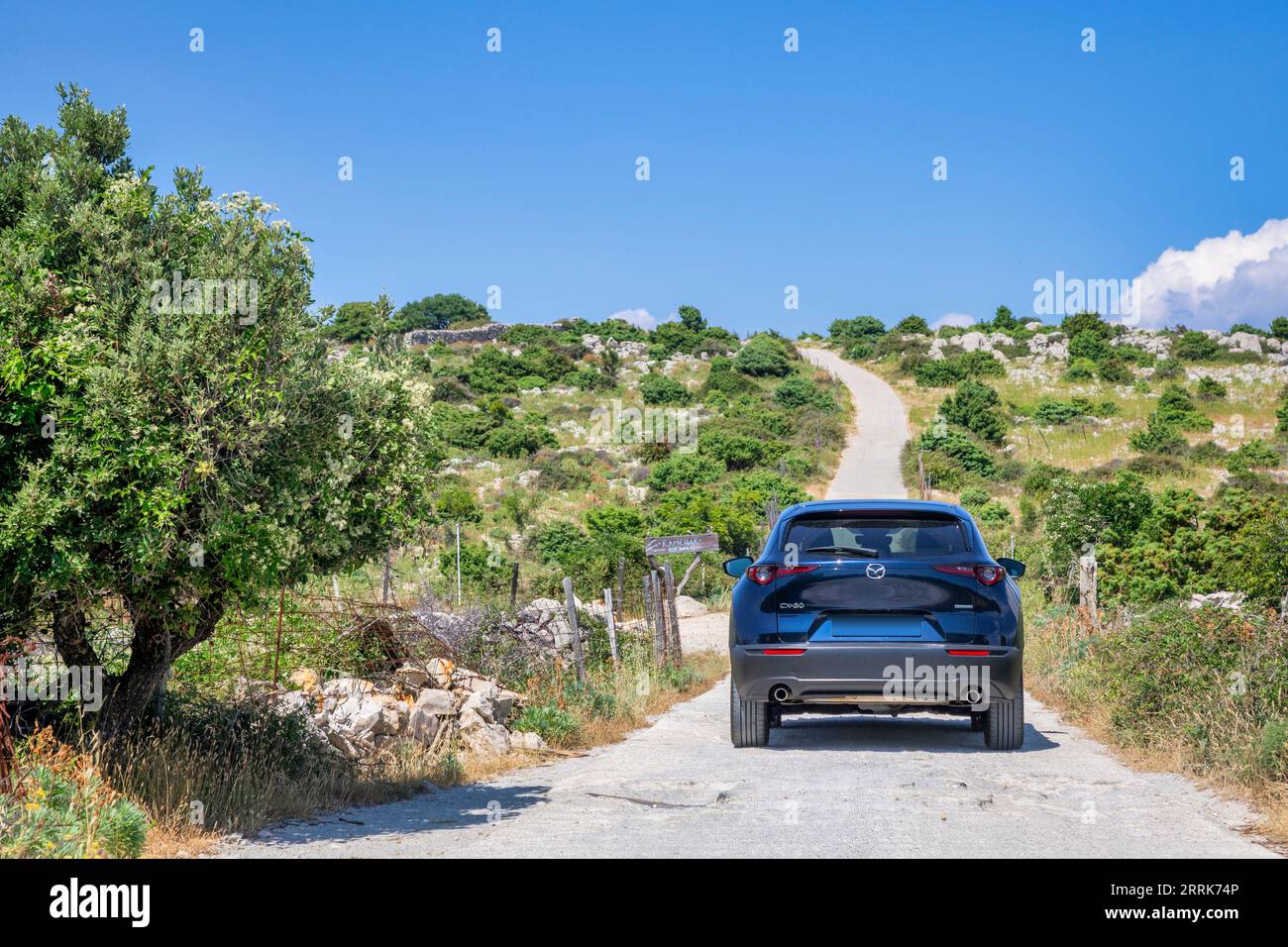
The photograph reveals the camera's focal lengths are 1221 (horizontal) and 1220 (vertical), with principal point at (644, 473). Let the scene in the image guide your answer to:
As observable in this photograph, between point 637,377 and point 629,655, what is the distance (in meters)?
66.6

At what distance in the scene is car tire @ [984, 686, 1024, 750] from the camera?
10086 mm

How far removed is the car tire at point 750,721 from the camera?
1045 centimetres

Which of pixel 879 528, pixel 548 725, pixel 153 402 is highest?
pixel 153 402

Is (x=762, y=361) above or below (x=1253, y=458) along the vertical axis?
above

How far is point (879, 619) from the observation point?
9562 millimetres

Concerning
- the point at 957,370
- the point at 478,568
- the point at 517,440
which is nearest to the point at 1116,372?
the point at 957,370

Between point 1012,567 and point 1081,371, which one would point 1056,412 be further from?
point 1012,567

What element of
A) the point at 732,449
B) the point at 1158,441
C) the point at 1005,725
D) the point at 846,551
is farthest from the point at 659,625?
the point at 1158,441

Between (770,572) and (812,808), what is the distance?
2594 millimetres

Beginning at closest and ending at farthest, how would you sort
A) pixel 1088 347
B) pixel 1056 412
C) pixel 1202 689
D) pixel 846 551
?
pixel 846 551, pixel 1202 689, pixel 1056 412, pixel 1088 347

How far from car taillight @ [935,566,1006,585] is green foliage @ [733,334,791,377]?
77.3 metres

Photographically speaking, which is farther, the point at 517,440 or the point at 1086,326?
the point at 1086,326

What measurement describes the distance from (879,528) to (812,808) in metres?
3.08

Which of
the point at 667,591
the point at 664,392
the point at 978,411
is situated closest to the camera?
the point at 667,591
